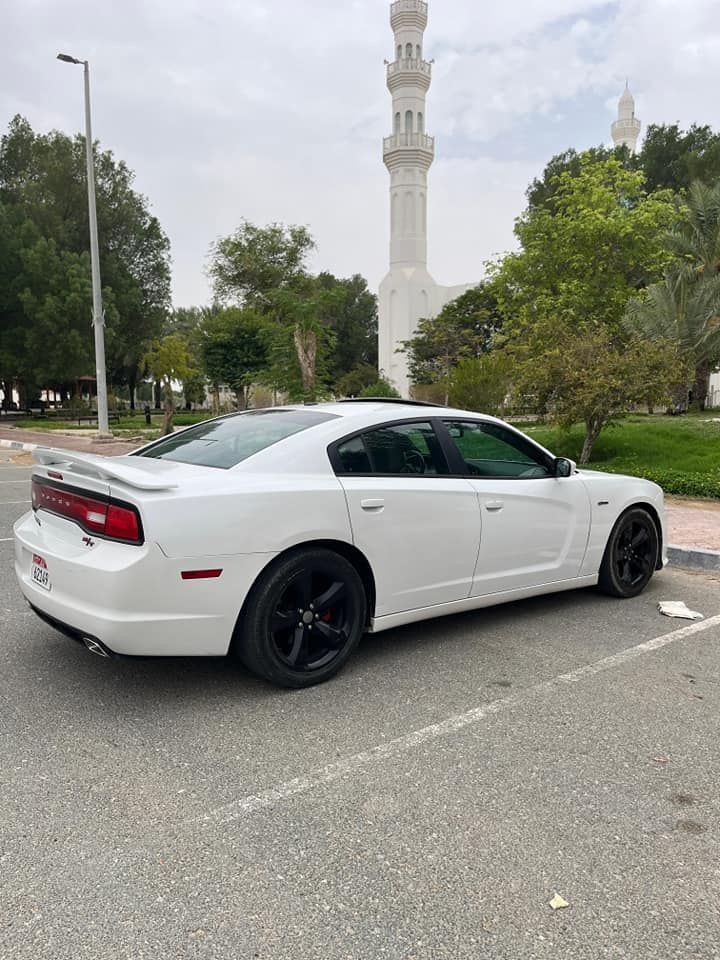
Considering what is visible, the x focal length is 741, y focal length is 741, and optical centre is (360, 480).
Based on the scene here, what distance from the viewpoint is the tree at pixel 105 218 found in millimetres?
43812

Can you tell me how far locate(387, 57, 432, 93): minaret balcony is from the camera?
61156 mm

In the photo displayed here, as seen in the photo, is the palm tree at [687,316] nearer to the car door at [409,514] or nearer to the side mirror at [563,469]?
the side mirror at [563,469]

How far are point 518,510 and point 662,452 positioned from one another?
9204 mm

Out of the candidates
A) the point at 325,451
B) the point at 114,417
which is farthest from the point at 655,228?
the point at 114,417

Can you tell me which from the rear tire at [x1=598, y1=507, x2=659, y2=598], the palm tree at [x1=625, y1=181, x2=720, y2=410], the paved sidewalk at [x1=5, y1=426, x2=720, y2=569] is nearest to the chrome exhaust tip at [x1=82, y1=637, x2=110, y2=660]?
the rear tire at [x1=598, y1=507, x2=659, y2=598]

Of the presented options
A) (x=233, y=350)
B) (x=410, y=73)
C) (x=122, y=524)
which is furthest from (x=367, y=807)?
(x=410, y=73)

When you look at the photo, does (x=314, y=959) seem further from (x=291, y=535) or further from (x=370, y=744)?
(x=291, y=535)

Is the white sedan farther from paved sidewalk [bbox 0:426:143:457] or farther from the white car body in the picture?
paved sidewalk [bbox 0:426:143:457]

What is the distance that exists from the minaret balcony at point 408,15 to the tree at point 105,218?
93.0 ft

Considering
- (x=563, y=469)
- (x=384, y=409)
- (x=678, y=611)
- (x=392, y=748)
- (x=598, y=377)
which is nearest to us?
(x=392, y=748)

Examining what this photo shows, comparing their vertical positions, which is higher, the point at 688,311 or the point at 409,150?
the point at 409,150

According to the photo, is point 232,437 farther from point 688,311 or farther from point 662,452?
point 688,311

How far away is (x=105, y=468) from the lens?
364cm

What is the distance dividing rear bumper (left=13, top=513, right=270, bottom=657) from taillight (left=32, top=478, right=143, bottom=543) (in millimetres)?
60
